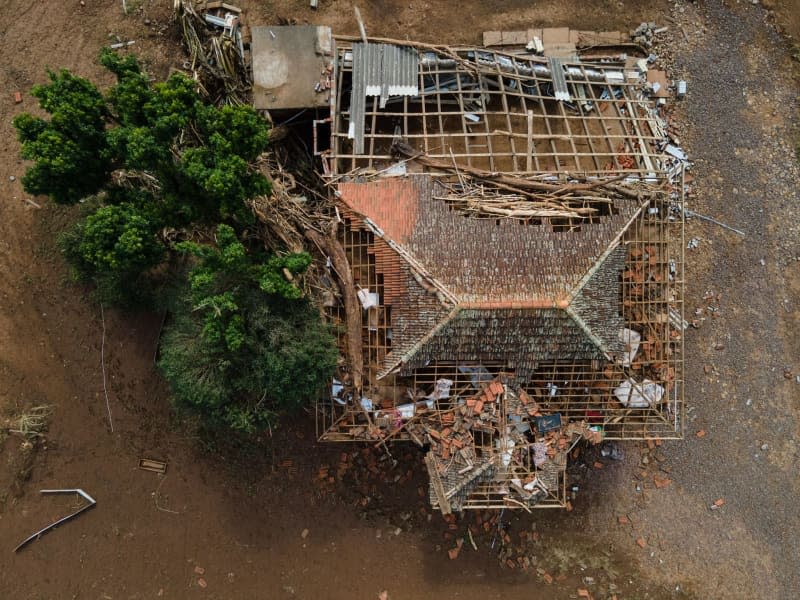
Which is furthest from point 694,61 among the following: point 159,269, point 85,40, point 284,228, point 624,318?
point 85,40

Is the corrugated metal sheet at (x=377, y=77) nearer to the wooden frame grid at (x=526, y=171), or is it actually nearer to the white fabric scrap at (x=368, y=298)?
the wooden frame grid at (x=526, y=171)

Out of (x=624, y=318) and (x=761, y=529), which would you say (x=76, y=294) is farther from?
(x=761, y=529)

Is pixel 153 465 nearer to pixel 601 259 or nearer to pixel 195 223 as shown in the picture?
pixel 195 223

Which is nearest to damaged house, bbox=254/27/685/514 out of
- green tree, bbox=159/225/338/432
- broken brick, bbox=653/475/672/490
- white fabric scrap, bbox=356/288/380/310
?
white fabric scrap, bbox=356/288/380/310

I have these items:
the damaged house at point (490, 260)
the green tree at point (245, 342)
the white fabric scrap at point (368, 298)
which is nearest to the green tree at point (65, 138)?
the green tree at point (245, 342)

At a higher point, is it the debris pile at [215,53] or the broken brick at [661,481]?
Answer: the debris pile at [215,53]

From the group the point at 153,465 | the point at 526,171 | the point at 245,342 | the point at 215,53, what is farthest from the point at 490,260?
the point at 153,465
